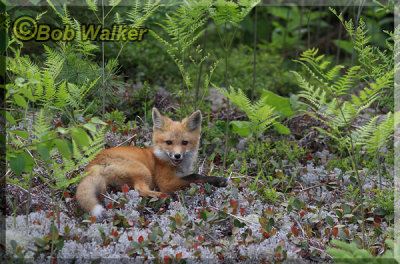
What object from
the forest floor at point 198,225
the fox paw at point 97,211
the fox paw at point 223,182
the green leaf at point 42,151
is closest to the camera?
the green leaf at point 42,151

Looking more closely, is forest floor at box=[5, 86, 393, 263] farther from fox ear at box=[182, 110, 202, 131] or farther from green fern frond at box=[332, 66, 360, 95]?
green fern frond at box=[332, 66, 360, 95]

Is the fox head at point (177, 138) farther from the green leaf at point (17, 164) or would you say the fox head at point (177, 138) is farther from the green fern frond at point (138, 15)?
the green leaf at point (17, 164)

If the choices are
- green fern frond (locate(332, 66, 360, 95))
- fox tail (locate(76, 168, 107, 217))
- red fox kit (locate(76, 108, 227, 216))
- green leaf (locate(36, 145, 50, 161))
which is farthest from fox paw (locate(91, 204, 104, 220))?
green fern frond (locate(332, 66, 360, 95))

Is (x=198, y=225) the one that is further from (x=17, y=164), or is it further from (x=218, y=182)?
(x=17, y=164)

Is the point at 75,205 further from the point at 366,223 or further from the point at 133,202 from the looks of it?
the point at 366,223

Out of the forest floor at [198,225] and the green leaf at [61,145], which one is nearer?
the green leaf at [61,145]

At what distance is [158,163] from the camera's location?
15.8 ft

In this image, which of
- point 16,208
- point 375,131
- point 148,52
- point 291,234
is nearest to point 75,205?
point 16,208

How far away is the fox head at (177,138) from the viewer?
4746mm

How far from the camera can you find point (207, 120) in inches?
258

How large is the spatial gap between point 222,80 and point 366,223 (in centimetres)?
430

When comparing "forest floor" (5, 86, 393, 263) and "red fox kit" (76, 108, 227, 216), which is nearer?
"forest floor" (5, 86, 393, 263)

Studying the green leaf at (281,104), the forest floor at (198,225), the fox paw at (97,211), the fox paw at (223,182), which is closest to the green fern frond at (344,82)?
the forest floor at (198,225)

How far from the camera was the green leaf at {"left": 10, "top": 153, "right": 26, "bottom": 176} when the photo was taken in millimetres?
3328
